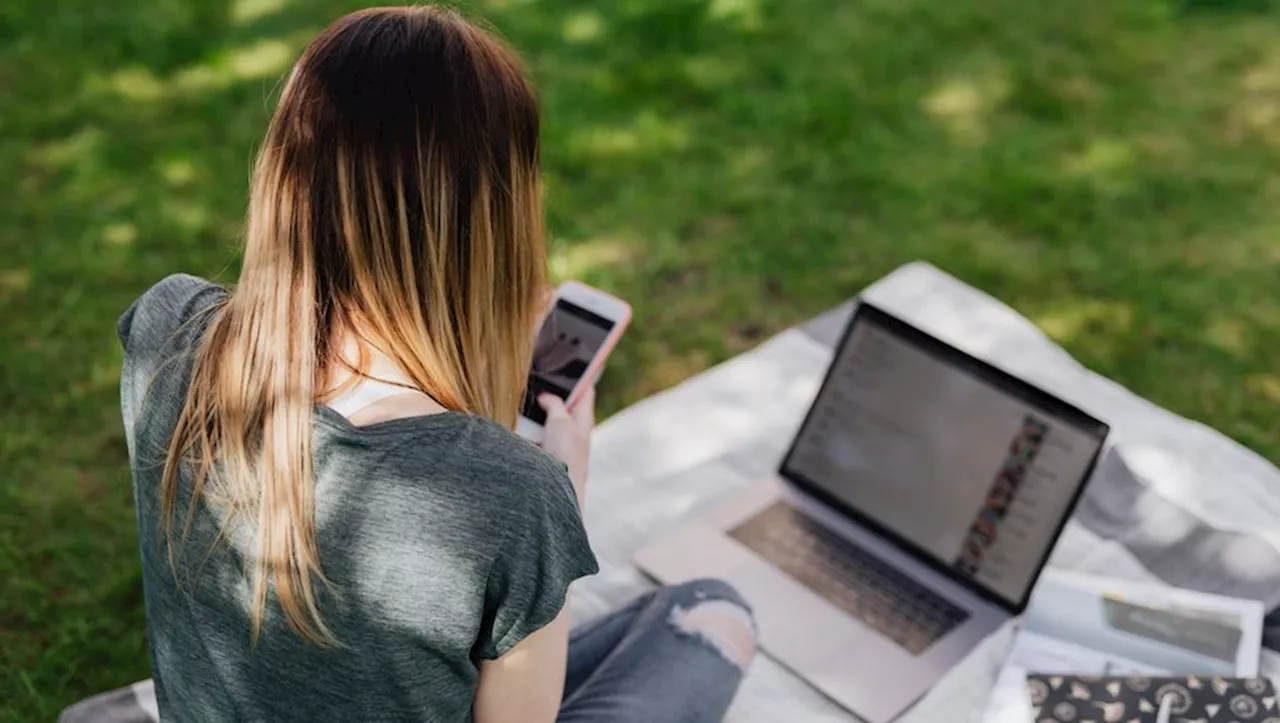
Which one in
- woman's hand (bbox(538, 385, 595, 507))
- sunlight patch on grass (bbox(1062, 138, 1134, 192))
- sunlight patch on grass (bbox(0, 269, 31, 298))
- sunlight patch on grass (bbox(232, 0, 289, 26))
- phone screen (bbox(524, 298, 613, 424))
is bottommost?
sunlight patch on grass (bbox(0, 269, 31, 298))

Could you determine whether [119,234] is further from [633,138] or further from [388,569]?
[388,569]

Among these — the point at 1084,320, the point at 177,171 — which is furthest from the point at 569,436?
the point at 177,171

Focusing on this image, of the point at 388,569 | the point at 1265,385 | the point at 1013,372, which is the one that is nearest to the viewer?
the point at 388,569

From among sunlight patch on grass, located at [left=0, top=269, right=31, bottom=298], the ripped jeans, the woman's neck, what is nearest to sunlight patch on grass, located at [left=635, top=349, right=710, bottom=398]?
the ripped jeans

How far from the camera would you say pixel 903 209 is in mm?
3471

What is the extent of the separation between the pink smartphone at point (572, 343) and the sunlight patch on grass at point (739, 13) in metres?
2.24

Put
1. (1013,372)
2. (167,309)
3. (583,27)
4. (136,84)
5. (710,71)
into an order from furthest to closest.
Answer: (583,27), (710,71), (136,84), (1013,372), (167,309)

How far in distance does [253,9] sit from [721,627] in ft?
9.58

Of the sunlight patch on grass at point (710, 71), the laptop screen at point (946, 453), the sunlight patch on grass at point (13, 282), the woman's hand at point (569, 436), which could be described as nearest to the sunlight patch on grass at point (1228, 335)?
the laptop screen at point (946, 453)

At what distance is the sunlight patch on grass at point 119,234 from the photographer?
10.8 feet

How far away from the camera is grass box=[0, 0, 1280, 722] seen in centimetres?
292

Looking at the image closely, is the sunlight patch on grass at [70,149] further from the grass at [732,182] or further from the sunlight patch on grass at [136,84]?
the sunlight patch on grass at [136,84]

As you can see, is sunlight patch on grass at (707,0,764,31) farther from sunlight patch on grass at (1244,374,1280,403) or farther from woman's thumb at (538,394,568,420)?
woman's thumb at (538,394,568,420)

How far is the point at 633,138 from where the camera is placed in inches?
145
